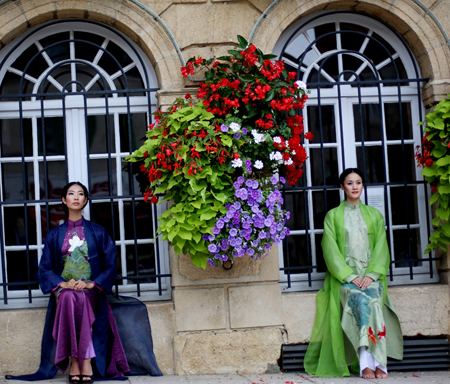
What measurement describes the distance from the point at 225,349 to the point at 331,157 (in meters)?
2.00

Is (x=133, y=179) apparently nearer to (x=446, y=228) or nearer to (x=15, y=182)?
(x=15, y=182)

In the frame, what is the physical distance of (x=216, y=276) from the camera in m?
4.65

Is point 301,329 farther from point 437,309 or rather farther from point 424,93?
point 424,93

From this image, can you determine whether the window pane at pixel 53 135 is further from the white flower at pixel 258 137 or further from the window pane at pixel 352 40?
the window pane at pixel 352 40

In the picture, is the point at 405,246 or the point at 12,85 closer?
the point at 12,85

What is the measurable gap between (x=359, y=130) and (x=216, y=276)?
1.96 meters

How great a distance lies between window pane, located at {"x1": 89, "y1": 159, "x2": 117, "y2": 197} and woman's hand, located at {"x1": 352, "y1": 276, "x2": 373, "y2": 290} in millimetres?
2264

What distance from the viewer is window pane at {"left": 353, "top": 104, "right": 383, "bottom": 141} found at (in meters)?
5.15

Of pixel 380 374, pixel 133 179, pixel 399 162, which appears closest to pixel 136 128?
pixel 133 179

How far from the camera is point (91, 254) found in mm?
4395

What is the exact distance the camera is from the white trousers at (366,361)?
4.32m

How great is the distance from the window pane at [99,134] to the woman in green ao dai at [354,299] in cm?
210

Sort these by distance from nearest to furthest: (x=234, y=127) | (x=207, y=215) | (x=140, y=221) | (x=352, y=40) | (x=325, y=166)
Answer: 1. (x=207, y=215)
2. (x=234, y=127)
3. (x=140, y=221)
4. (x=325, y=166)
5. (x=352, y=40)

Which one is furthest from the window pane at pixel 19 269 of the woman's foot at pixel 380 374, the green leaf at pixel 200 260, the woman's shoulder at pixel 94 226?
the woman's foot at pixel 380 374
